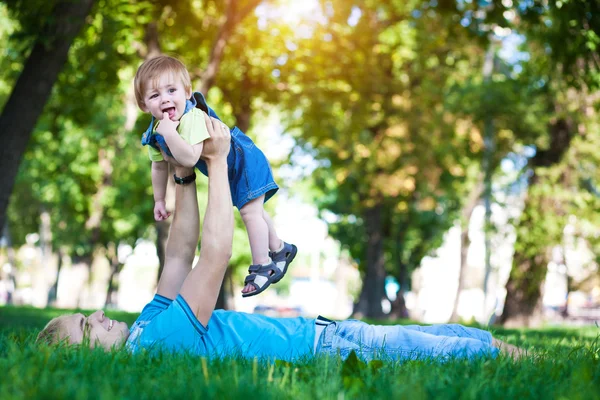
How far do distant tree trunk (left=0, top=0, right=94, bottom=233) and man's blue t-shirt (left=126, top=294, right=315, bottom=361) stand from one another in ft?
18.0

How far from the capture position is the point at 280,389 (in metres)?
2.36

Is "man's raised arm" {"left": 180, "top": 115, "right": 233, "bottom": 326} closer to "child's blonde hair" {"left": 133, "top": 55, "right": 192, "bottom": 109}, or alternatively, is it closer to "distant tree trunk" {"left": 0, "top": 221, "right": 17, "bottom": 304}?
"child's blonde hair" {"left": 133, "top": 55, "right": 192, "bottom": 109}

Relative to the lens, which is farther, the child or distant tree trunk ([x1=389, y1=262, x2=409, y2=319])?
distant tree trunk ([x1=389, y1=262, x2=409, y2=319])

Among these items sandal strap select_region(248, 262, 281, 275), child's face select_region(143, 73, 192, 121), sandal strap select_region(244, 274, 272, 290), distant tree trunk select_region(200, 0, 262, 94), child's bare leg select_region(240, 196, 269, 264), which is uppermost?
distant tree trunk select_region(200, 0, 262, 94)

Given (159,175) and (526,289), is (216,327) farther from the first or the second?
(526,289)

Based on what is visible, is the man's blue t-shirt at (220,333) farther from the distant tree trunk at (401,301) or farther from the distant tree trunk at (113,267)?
A: the distant tree trunk at (113,267)

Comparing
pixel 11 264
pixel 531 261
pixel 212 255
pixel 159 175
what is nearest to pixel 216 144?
pixel 212 255

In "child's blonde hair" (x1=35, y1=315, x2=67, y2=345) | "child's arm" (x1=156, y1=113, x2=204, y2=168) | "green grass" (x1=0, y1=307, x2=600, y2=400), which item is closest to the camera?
"green grass" (x1=0, y1=307, x2=600, y2=400)

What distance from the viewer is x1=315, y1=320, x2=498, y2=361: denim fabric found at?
3570 millimetres

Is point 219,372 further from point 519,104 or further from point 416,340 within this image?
point 519,104

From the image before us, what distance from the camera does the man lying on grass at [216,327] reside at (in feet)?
10.9

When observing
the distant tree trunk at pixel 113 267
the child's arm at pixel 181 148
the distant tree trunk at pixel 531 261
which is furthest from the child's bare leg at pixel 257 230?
the distant tree trunk at pixel 113 267

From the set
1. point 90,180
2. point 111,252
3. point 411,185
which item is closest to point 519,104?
point 411,185

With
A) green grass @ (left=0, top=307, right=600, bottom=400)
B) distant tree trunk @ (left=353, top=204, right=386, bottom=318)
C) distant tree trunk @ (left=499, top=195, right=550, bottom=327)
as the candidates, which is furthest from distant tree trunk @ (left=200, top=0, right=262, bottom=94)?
distant tree trunk @ (left=353, top=204, right=386, bottom=318)
